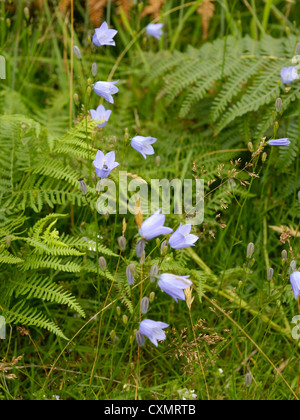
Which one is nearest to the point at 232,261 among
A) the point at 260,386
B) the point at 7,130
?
the point at 260,386

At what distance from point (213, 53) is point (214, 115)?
2.12ft

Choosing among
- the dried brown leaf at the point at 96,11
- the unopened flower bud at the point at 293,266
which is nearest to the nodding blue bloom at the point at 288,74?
the unopened flower bud at the point at 293,266

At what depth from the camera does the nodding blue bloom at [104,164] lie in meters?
1.82

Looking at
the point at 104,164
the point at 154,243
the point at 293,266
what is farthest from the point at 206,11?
the point at 293,266

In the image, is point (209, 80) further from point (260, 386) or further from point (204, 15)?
point (260, 386)

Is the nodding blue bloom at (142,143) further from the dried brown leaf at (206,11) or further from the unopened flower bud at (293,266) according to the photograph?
the dried brown leaf at (206,11)

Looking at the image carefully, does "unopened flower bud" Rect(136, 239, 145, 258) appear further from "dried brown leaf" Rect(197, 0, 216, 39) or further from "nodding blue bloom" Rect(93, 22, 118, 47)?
"dried brown leaf" Rect(197, 0, 216, 39)

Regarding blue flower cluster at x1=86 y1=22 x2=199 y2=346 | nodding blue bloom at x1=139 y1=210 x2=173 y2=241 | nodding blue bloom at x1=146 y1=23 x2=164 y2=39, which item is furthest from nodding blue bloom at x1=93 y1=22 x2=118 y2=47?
nodding blue bloom at x1=146 y1=23 x2=164 y2=39

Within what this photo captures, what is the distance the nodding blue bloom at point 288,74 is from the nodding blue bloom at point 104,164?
1.36m

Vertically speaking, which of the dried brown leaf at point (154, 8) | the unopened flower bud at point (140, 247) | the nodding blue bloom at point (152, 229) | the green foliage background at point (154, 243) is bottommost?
the green foliage background at point (154, 243)

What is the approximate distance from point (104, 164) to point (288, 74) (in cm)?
146

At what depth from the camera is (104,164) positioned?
1.84m

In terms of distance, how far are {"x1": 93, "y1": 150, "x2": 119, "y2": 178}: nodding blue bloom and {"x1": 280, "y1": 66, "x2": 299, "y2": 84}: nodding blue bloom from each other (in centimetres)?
136

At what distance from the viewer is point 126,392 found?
192 cm
